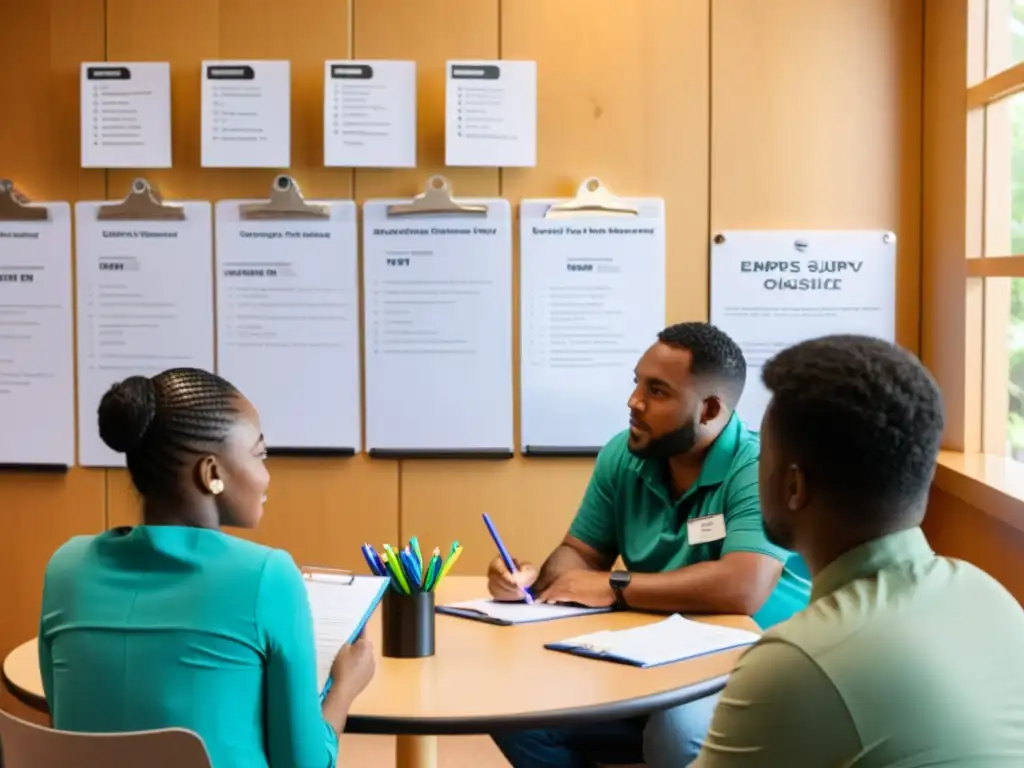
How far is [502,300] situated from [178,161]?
43.2 inches

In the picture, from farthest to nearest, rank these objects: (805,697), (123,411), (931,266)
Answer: (931,266)
(123,411)
(805,697)

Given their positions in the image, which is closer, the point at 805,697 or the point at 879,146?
the point at 805,697

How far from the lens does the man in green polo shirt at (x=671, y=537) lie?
236 centimetres

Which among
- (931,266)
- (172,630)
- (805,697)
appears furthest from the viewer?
(931,266)

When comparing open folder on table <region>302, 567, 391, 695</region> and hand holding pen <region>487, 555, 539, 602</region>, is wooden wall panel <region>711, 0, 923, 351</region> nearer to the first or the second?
hand holding pen <region>487, 555, 539, 602</region>

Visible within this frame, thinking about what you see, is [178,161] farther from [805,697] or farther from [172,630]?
[805,697]

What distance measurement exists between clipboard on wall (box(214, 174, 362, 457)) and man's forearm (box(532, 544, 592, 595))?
1057mm

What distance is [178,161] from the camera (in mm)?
3650

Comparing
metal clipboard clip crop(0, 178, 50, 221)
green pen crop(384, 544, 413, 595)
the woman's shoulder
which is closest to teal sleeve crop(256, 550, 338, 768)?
the woman's shoulder

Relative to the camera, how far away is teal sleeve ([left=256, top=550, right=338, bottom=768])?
1.59 metres

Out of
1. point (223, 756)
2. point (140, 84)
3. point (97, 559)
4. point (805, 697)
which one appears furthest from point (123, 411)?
point (140, 84)

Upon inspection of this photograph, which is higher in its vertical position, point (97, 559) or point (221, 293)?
point (221, 293)

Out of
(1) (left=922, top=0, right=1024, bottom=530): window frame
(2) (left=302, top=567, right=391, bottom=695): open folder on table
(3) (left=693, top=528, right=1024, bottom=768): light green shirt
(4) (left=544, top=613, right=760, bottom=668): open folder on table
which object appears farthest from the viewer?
(1) (left=922, top=0, right=1024, bottom=530): window frame

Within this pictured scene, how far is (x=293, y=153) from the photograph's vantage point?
3.62 meters
